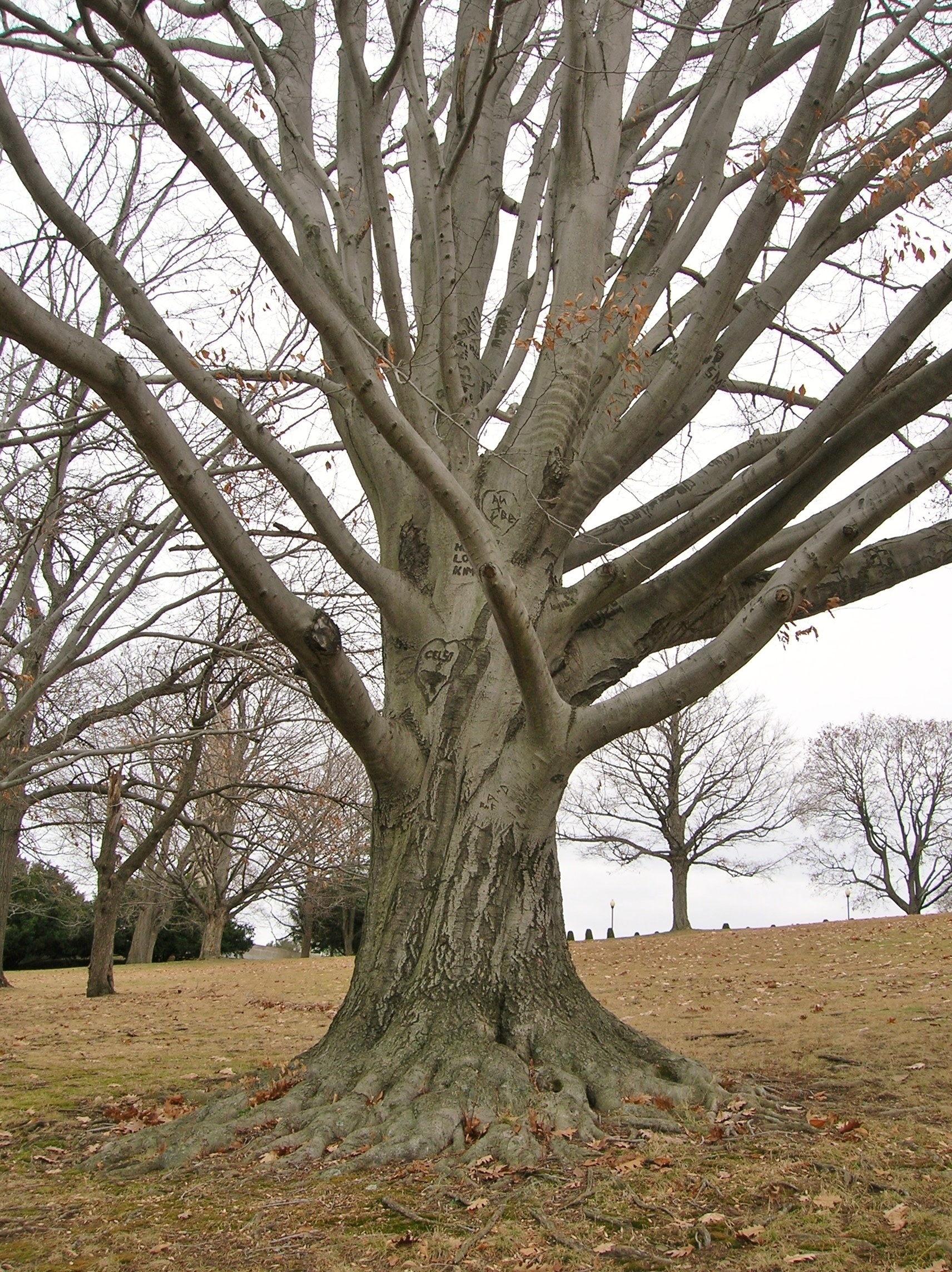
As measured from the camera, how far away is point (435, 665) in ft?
14.8

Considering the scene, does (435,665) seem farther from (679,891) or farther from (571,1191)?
(679,891)

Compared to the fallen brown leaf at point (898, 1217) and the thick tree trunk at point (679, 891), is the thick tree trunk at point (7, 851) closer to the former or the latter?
the fallen brown leaf at point (898, 1217)

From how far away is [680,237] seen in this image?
4.88 metres

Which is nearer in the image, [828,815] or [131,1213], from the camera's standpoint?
[131,1213]

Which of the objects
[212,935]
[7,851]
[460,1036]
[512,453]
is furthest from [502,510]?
[212,935]

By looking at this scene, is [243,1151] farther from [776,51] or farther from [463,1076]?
[776,51]

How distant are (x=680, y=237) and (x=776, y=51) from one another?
2013 mm

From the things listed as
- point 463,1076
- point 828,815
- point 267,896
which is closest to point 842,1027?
point 463,1076

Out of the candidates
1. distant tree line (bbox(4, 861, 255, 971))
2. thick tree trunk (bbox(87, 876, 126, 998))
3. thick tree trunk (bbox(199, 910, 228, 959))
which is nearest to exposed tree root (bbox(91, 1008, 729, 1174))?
thick tree trunk (bbox(87, 876, 126, 998))

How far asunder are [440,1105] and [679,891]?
24042 mm

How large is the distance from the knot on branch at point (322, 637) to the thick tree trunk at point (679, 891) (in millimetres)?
23261

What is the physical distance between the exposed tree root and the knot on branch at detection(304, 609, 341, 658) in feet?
5.54

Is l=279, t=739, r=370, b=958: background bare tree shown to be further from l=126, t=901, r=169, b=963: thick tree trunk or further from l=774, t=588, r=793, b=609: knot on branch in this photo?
l=774, t=588, r=793, b=609: knot on branch

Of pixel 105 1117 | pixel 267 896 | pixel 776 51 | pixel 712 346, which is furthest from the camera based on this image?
pixel 267 896
